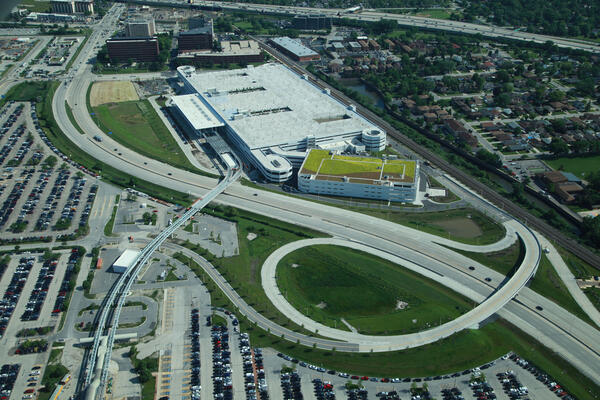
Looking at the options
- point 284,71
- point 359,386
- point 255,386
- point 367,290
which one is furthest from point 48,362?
point 284,71

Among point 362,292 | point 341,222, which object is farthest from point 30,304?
point 341,222

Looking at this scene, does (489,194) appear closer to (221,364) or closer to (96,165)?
(221,364)

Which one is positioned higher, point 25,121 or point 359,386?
point 25,121

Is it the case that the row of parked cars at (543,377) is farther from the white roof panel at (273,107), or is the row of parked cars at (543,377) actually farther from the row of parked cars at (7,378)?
the white roof panel at (273,107)

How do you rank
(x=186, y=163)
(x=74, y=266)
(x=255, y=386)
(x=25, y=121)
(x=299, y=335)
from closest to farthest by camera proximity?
(x=255, y=386)
(x=299, y=335)
(x=74, y=266)
(x=186, y=163)
(x=25, y=121)

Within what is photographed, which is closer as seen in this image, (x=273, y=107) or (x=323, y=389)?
(x=323, y=389)

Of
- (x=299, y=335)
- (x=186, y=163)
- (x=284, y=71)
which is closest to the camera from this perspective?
(x=299, y=335)

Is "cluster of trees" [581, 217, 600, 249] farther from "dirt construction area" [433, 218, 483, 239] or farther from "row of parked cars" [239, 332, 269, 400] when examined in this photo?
"row of parked cars" [239, 332, 269, 400]

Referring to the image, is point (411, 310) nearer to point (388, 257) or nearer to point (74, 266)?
point (388, 257)
